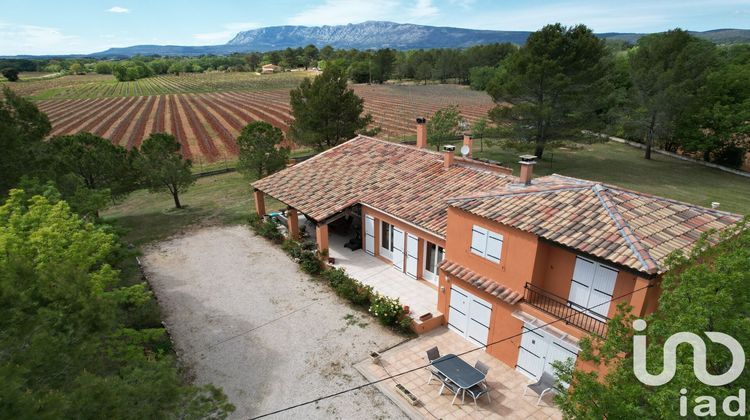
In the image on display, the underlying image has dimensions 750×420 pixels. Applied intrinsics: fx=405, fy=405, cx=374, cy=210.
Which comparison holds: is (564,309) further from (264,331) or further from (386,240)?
(264,331)

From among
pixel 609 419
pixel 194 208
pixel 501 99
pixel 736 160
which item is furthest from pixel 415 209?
pixel 736 160

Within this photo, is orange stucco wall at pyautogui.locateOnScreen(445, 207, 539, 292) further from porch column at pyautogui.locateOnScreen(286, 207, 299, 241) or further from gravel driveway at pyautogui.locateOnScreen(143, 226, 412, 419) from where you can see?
porch column at pyautogui.locateOnScreen(286, 207, 299, 241)

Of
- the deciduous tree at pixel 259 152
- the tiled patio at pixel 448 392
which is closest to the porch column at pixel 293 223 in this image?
the deciduous tree at pixel 259 152

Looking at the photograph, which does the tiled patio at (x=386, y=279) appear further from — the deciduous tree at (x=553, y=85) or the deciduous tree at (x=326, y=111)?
the deciduous tree at (x=553, y=85)

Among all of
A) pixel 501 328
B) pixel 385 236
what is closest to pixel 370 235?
pixel 385 236

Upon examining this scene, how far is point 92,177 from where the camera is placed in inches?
895

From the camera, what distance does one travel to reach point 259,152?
86.3 feet

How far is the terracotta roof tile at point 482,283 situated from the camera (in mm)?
11463

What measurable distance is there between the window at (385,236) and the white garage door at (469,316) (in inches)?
195

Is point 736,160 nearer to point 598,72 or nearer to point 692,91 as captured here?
point 692,91

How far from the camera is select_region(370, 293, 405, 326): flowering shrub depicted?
1419cm

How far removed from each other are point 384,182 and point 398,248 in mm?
3727

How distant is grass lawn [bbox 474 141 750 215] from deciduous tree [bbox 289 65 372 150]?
46.6ft

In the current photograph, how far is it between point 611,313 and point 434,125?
1104 inches
